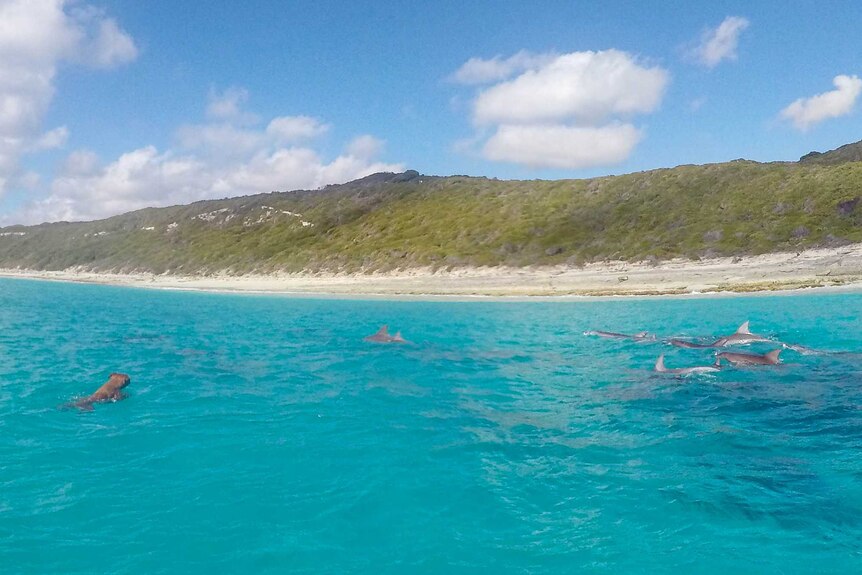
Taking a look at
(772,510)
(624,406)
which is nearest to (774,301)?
(624,406)

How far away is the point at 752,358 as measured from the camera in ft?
72.3

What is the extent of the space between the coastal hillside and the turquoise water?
5970cm

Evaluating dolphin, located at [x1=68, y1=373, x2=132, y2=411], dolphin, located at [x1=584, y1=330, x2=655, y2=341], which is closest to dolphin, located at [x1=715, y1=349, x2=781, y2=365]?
dolphin, located at [x1=584, y1=330, x2=655, y2=341]

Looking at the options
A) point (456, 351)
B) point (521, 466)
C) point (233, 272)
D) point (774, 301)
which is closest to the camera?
point (521, 466)

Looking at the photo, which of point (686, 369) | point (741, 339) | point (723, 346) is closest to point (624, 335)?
point (723, 346)

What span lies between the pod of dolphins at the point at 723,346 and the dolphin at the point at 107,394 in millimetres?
18976

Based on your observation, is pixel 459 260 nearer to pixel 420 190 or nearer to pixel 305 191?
pixel 420 190

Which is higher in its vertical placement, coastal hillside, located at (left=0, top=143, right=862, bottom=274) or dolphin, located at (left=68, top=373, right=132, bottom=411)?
coastal hillside, located at (left=0, top=143, right=862, bottom=274)

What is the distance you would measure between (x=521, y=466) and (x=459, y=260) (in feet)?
254

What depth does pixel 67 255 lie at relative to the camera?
499ft

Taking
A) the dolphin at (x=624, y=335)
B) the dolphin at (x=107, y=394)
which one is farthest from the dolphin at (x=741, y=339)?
the dolphin at (x=107, y=394)

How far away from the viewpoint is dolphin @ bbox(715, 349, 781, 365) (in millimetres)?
21641

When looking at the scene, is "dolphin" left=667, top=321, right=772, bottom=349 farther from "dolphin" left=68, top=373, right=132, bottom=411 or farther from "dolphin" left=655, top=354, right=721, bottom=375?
"dolphin" left=68, top=373, right=132, bottom=411

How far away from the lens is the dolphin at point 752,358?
852 inches
